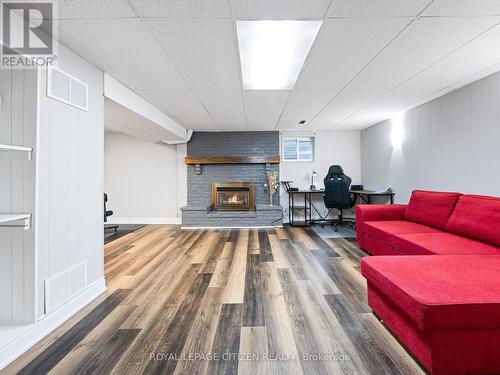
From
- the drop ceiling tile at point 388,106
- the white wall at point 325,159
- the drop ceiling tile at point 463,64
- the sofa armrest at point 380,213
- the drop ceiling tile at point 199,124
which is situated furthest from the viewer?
the white wall at point 325,159

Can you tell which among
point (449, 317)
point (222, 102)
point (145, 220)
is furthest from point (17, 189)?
point (145, 220)

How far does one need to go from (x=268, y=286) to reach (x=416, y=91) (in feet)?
10.1

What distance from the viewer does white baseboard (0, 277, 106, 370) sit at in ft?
4.46

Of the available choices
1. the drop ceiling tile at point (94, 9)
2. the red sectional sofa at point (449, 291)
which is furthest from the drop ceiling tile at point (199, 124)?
the red sectional sofa at point (449, 291)

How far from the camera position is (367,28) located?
170 centimetres

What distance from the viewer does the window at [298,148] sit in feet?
18.7

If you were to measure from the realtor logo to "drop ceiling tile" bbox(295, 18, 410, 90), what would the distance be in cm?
190

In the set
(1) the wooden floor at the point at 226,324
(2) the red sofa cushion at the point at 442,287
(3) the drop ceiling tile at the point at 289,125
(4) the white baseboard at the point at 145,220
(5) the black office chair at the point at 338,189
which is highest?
(3) the drop ceiling tile at the point at 289,125

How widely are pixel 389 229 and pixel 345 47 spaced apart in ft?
6.78

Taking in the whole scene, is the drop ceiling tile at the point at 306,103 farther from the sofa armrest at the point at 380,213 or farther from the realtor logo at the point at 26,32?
the realtor logo at the point at 26,32

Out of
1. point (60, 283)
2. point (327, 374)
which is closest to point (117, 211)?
point (60, 283)

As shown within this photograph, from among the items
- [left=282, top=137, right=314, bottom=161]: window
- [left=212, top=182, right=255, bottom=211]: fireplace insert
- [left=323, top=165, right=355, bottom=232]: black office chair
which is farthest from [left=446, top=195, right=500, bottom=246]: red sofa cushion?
[left=212, top=182, right=255, bottom=211]: fireplace insert

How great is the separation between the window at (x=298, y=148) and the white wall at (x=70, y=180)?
419 centimetres

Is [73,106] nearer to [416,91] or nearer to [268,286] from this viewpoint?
[268,286]
